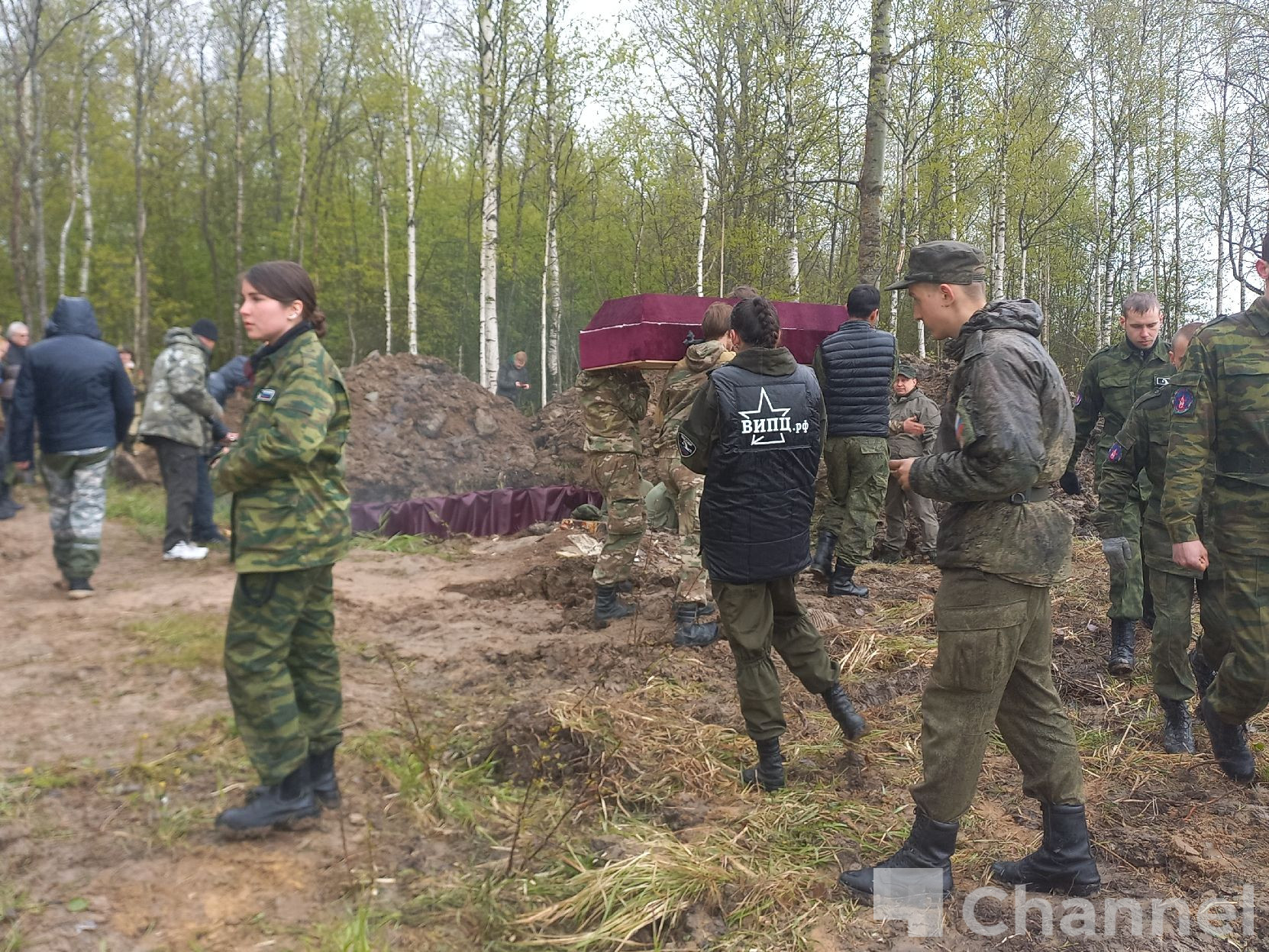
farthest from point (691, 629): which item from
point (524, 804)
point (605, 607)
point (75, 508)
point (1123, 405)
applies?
point (75, 508)

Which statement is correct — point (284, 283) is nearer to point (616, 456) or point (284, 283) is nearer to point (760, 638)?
point (760, 638)

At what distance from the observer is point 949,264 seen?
2600 mm

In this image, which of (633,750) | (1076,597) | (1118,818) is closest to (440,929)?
(633,750)

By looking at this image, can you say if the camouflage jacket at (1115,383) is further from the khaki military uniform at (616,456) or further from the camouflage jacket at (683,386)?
the khaki military uniform at (616,456)

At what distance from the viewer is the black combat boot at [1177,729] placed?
3.71 m

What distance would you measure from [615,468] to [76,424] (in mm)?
3716

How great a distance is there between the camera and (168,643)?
184 inches

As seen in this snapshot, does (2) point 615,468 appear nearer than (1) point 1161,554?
No

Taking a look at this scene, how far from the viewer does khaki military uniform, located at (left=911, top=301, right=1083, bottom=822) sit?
242 cm

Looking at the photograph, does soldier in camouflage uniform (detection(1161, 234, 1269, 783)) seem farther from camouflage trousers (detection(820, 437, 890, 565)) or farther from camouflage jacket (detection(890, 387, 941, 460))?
camouflage jacket (detection(890, 387, 941, 460))

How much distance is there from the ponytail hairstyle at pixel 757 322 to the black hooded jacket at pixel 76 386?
4727mm

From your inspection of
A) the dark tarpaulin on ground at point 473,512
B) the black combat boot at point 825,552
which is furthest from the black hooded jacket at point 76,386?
the black combat boot at point 825,552

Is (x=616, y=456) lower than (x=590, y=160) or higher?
lower

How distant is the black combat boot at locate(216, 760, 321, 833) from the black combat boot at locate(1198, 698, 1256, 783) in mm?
3498
